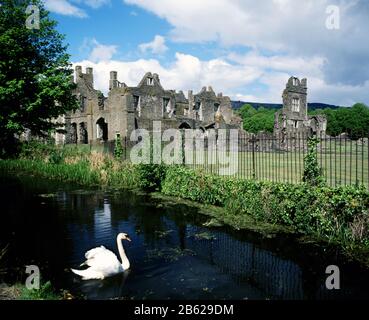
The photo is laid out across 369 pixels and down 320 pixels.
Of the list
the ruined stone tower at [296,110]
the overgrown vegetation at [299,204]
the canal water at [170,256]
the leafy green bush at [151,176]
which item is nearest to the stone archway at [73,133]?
the ruined stone tower at [296,110]

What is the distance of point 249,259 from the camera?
7.51 meters

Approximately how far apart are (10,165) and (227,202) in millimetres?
18868

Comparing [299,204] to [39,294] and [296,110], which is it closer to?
[39,294]

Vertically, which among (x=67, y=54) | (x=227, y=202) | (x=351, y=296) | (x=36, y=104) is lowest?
(x=351, y=296)

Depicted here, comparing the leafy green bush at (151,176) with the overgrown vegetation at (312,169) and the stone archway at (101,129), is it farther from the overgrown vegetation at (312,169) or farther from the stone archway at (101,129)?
the stone archway at (101,129)

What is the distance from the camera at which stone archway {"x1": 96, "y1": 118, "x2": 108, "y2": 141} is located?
1599 inches

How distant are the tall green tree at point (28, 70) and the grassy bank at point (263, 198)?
450 centimetres

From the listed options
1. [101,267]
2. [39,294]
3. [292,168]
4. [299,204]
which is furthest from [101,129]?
[39,294]

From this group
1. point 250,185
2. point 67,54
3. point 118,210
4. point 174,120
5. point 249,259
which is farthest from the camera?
point 174,120

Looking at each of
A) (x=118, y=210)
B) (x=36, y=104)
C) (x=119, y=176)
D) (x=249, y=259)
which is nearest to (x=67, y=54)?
(x=36, y=104)

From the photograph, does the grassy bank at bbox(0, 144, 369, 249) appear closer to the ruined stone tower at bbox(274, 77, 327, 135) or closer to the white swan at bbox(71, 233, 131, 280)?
the white swan at bbox(71, 233, 131, 280)

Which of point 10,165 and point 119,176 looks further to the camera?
point 10,165

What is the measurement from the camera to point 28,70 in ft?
61.6
